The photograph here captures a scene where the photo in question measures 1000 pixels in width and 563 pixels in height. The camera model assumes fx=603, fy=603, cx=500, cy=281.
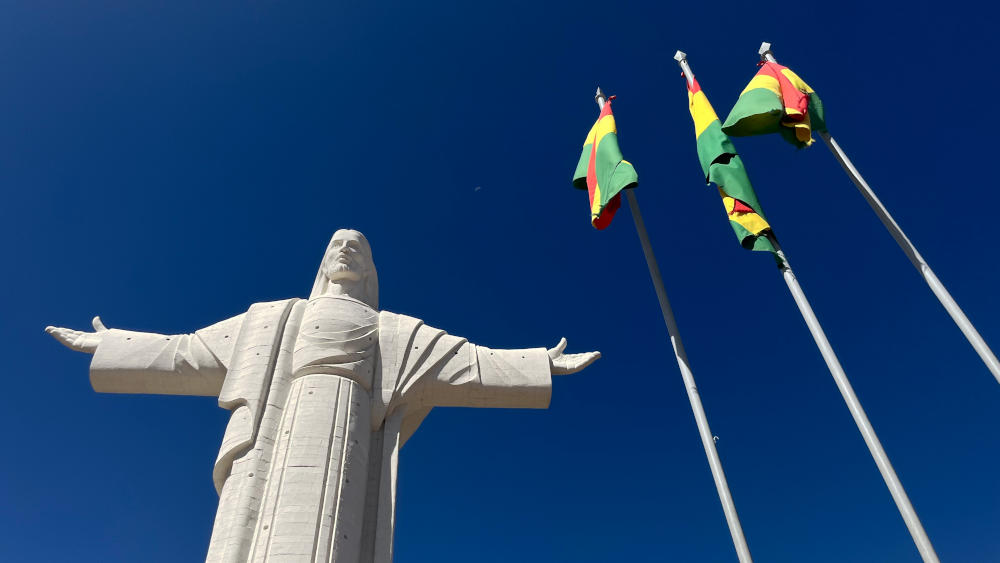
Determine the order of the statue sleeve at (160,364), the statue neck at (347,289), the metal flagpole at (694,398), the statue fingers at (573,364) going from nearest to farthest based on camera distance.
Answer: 1. the metal flagpole at (694,398)
2. the statue sleeve at (160,364)
3. the statue fingers at (573,364)
4. the statue neck at (347,289)

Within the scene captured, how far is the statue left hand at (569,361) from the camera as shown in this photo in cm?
1138

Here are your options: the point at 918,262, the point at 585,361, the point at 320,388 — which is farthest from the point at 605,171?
the point at 320,388

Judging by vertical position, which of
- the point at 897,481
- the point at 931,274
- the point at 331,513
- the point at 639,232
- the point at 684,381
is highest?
the point at 639,232

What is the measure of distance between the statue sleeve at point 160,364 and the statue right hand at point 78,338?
0.17m

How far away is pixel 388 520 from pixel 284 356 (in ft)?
11.2

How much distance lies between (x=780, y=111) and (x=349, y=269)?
843 cm

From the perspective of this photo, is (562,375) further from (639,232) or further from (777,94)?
(777,94)

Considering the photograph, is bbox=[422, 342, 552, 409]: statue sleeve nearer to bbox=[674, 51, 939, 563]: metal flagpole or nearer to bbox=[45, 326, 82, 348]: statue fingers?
bbox=[674, 51, 939, 563]: metal flagpole

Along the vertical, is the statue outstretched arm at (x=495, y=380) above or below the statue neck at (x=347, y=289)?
below

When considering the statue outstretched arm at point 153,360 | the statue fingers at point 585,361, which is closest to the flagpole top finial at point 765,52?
the statue fingers at point 585,361

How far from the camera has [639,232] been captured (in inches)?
436

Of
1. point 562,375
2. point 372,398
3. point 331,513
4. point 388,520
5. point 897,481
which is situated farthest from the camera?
point 562,375

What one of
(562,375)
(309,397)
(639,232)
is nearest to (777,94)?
(639,232)

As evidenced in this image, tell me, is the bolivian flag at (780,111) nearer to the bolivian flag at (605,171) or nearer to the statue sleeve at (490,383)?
the bolivian flag at (605,171)
